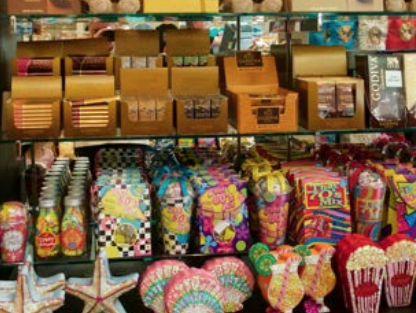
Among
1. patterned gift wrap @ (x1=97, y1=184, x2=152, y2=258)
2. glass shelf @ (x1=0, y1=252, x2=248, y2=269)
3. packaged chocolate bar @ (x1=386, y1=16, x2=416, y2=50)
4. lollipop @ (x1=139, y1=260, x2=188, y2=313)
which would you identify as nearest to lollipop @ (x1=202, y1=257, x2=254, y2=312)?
glass shelf @ (x1=0, y1=252, x2=248, y2=269)

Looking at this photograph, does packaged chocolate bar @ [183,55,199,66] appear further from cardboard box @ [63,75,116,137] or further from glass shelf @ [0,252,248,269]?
glass shelf @ [0,252,248,269]

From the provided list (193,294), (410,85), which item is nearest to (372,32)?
(410,85)

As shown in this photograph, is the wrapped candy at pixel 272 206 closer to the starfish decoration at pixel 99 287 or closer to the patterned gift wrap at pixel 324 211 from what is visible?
the patterned gift wrap at pixel 324 211

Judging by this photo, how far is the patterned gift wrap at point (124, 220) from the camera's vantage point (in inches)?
105

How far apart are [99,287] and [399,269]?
1.21m

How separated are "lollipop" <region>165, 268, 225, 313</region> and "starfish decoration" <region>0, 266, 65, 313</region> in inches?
16.1

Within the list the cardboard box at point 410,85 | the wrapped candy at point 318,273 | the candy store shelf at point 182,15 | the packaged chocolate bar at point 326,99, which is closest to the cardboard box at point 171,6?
the candy store shelf at point 182,15

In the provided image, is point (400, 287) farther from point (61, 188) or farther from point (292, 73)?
point (61, 188)

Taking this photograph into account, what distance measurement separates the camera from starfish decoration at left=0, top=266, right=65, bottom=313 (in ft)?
7.94

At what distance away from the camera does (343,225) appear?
9.29 feet

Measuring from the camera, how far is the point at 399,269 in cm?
278

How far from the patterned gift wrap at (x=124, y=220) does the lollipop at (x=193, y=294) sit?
0.79ft

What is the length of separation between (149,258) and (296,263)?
23.2 inches

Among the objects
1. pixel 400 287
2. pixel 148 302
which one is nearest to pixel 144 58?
pixel 148 302
